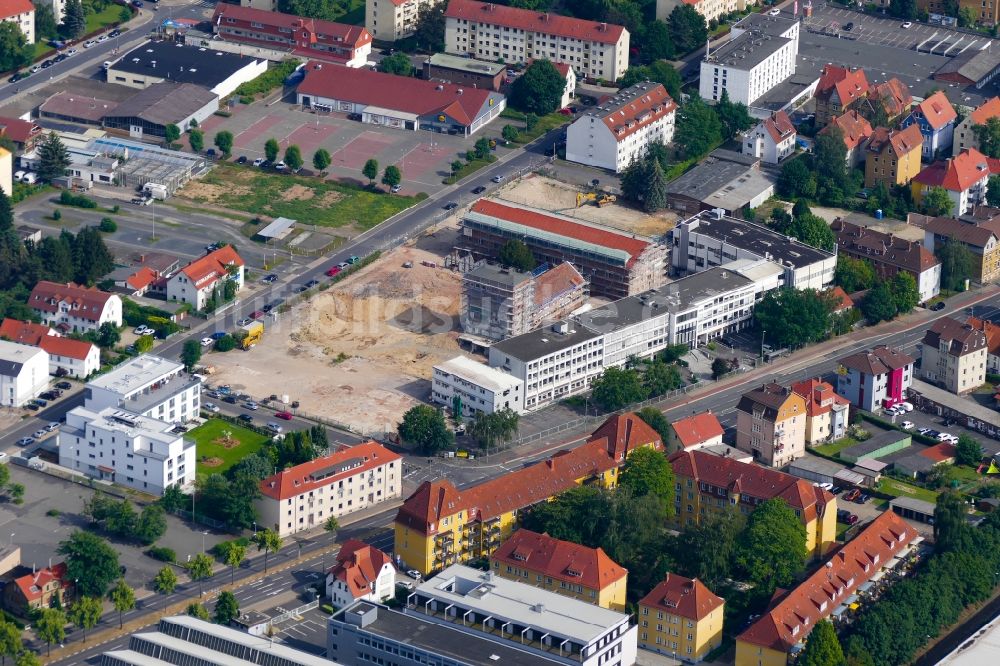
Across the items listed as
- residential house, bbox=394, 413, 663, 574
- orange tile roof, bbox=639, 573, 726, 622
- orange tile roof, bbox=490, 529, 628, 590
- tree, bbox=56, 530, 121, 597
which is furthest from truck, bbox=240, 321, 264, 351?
orange tile roof, bbox=639, 573, 726, 622

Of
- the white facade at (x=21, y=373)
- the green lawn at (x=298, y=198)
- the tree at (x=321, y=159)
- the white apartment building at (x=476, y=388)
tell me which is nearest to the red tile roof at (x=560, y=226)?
the green lawn at (x=298, y=198)

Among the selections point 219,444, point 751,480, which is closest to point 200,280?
point 219,444

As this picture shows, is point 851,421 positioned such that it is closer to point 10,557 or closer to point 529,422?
point 529,422

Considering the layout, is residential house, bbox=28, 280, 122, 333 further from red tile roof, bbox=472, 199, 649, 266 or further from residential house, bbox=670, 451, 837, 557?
residential house, bbox=670, 451, 837, 557

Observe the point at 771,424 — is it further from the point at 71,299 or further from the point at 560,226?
the point at 71,299

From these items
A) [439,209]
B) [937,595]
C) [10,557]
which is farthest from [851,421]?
[10,557]

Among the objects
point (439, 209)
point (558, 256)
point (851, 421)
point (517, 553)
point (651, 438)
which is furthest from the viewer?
point (439, 209)
